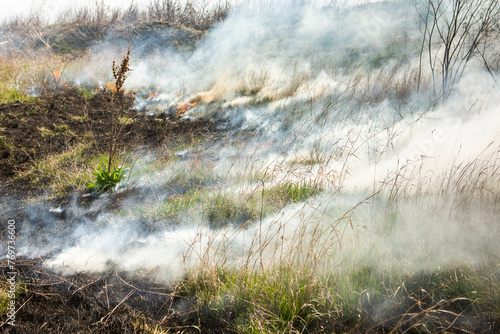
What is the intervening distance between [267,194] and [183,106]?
439cm

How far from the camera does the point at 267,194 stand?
3.42m

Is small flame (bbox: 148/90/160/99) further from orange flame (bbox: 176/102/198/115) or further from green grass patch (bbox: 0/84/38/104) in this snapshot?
green grass patch (bbox: 0/84/38/104)

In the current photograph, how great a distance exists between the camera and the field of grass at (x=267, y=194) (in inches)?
80.2

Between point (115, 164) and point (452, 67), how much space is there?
5.98m

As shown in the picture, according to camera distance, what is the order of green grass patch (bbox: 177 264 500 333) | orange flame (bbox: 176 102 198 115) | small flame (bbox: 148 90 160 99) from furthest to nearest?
small flame (bbox: 148 90 160 99), orange flame (bbox: 176 102 198 115), green grass patch (bbox: 177 264 500 333)

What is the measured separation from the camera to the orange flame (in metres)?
6.83

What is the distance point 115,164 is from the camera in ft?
13.9

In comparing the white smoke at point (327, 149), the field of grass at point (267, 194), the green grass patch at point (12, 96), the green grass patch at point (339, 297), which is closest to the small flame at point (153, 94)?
the field of grass at point (267, 194)

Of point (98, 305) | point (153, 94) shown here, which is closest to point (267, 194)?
point (98, 305)

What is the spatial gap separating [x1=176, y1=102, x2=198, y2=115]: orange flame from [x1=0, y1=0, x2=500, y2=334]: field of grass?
0.16 ft

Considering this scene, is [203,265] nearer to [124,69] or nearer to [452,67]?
[124,69]

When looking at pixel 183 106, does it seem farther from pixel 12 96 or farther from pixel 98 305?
pixel 98 305

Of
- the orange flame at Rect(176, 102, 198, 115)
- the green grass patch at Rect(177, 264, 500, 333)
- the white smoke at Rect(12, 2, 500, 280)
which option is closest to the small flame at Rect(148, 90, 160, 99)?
the white smoke at Rect(12, 2, 500, 280)

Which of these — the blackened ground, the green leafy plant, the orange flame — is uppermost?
the orange flame
